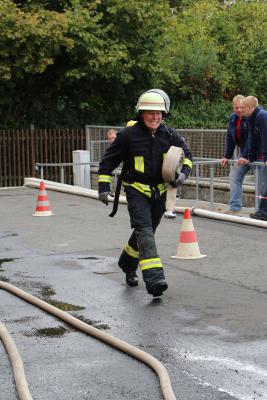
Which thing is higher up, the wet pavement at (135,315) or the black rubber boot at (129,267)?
the black rubber boot at (129,267)

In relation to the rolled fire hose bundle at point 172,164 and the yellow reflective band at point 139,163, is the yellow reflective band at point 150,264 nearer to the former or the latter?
the rolled fire hose bundle at point 172,164

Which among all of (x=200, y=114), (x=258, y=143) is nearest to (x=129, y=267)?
(x=258, y=143)

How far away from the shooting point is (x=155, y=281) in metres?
7.40

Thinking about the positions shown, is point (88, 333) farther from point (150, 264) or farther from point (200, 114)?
point (200, 114)

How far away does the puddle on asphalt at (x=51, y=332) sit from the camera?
6.28m

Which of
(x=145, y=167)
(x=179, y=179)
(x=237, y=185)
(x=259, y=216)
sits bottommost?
(x=259, y=216)

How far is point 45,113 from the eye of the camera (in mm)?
25156

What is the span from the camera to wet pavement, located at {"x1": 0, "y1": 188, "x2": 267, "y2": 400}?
5.08 metres

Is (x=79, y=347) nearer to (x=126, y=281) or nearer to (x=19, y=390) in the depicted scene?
(x=19, y=390)

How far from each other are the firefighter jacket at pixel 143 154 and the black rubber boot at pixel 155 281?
2.40 ft

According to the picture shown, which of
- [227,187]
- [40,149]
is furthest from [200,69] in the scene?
[227,187]

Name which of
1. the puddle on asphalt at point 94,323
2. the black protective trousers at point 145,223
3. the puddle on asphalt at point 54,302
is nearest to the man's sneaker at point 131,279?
the black protective trousers at point 145,223

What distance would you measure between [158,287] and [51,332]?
4.44 ft

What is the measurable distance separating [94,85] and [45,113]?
170 cm
